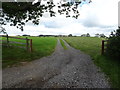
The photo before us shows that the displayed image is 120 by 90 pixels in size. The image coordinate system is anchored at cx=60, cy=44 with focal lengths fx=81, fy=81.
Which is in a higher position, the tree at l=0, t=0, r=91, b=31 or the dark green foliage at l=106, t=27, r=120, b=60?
the tree at l=0, t=0, r=91, b=31

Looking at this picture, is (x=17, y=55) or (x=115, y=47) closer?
(x=115, y=47)

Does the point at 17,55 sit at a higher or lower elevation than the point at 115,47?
lower

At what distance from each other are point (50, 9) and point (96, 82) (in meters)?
9.22

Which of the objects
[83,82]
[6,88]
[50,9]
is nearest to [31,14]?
[50,9]

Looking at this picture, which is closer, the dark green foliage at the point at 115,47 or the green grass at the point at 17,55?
the dark green foliage at the point at 115,47

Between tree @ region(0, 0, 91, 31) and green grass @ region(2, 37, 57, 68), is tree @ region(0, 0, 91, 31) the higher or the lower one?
the higher one

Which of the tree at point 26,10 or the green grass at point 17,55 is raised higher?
the tree at point 26,10

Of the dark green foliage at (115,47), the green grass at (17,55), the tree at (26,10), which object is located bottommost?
the green grass at (17,55)

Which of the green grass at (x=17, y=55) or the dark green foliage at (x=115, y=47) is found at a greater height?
the dark green foliage at (x=115, y=47)

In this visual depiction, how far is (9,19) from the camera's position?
1141cm

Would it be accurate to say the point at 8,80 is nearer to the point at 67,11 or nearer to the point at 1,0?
the point at 1,0

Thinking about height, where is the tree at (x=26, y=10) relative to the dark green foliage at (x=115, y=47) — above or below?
above

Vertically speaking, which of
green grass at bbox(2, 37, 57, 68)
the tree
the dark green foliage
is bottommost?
green grass at bbox(2, 37, 57, 68)

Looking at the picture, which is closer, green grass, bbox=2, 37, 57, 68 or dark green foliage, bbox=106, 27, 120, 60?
dark green foliage, bbox=106, 27, 120, 60
